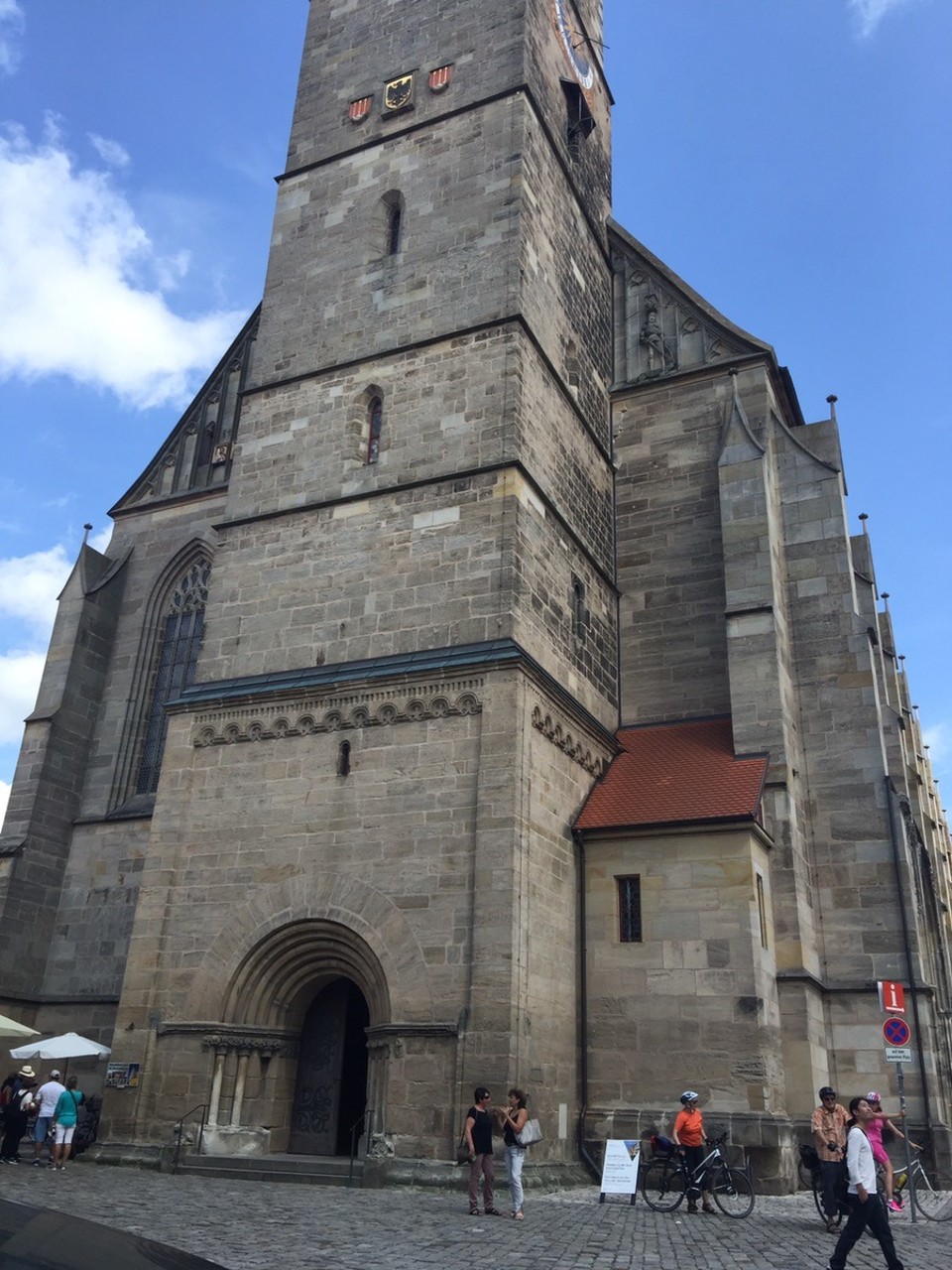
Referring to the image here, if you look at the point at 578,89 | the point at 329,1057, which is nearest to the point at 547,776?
the point at 329,1057

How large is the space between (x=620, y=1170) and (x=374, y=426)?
11948mm

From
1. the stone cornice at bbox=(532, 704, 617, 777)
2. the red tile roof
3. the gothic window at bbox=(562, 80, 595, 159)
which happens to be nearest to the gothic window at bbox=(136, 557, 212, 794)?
the stone cornice at bbox=(532, 704, 617, 777)

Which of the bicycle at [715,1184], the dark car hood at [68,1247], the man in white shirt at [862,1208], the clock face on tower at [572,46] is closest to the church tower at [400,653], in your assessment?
the clock face on tower at [572,46]

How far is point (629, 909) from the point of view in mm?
16688

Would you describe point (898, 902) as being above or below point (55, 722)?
below

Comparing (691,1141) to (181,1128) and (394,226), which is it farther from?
(394,226)

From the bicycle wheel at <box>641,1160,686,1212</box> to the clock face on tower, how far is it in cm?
2092

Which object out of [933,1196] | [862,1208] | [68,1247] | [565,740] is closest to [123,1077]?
[565,740]

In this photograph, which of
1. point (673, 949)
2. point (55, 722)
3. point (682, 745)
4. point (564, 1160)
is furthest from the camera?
point (55, 722)

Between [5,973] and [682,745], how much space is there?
40.0 ft

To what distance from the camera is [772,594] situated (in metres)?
19.1

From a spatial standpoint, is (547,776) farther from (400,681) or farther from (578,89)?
(578,89)

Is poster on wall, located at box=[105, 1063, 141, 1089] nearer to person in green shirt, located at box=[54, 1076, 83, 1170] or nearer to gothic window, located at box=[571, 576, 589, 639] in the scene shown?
person in green shirt, located at box=[54, 1076, 83, 1170]

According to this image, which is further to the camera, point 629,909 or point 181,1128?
point 629,909
